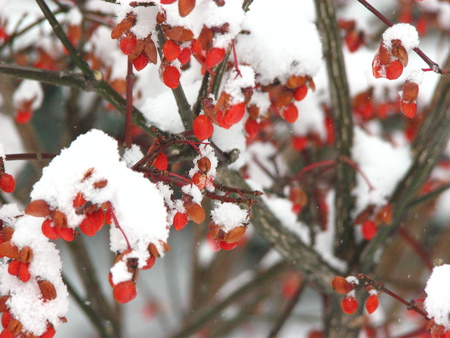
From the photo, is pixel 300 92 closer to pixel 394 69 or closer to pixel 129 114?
pixel 394 69

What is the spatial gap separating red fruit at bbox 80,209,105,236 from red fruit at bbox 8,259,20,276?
18 centimetres

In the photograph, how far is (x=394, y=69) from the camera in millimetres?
962

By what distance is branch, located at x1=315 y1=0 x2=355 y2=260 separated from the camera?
4.75 ft

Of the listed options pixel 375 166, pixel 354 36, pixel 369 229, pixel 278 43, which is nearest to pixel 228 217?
pixel 278 43

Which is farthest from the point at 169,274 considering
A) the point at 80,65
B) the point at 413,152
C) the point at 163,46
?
the point at 163,46

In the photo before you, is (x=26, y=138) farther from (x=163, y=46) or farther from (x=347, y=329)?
(x=347, y=329)

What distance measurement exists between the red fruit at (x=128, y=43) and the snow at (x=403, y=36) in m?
0.51

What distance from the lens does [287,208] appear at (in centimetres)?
180

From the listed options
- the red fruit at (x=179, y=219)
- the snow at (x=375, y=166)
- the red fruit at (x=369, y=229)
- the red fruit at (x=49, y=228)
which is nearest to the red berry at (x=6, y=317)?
the red fruit at (x=49, y=228)

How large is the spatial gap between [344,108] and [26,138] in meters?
1.32

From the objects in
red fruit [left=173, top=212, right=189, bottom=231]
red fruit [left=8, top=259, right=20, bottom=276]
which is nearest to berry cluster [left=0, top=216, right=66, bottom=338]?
red fruit [left=8, top=259, right=20, bottom=276]

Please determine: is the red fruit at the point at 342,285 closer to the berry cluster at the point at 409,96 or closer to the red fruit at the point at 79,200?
the berry cluster at the point at 409,96

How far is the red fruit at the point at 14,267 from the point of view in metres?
0.86

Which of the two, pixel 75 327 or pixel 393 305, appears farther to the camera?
pixel 75 327
